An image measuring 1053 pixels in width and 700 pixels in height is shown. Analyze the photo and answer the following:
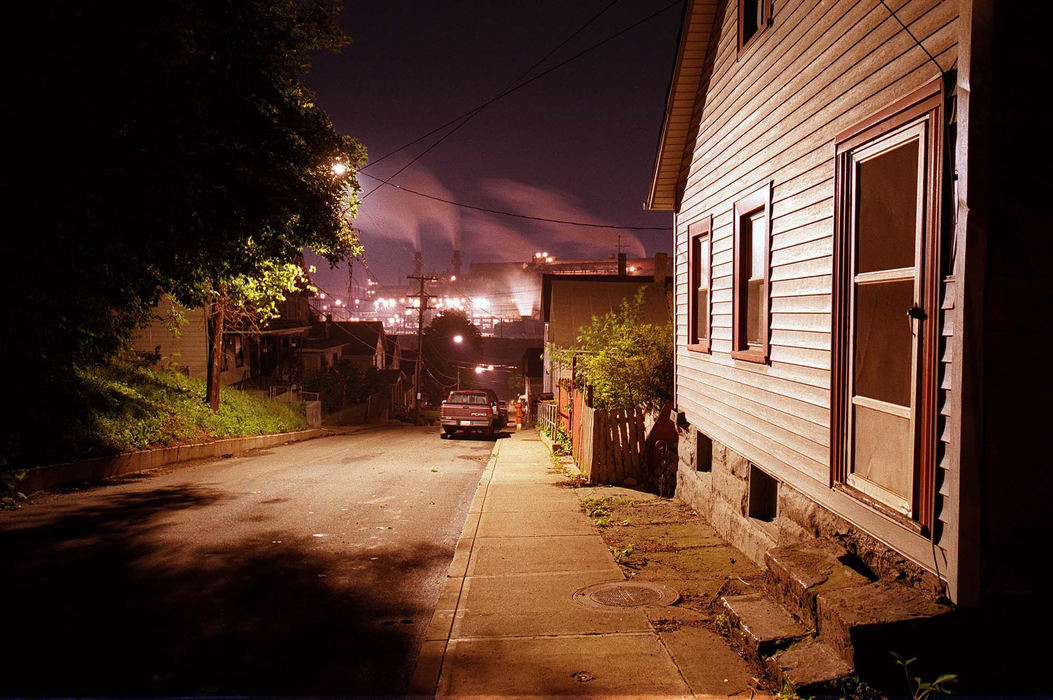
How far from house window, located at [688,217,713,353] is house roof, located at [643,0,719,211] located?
1315 mm

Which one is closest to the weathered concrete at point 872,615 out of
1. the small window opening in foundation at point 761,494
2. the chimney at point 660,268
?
the small window opening in foundation at point 761,494

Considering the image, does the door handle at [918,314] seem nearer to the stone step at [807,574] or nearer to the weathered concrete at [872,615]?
the weathered concrete at [872,615]

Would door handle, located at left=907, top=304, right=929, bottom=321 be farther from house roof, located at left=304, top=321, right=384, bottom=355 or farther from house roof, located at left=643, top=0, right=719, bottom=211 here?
house roof, located at left=304, top=321, right=384, bottom=355

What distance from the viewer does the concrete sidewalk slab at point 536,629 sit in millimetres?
4190

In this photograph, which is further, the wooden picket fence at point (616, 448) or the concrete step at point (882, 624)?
the wooden picket fence at point (616, 448)

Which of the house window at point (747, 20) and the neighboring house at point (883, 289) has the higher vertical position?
the house window at point (747, 20)

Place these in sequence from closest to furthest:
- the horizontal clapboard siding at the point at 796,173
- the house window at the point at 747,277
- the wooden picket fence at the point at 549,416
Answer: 1. the horizontal clapboard siding at the point at 796,173
2. the house window at the point at 747,277
3. the wooden picket fence at the point at 549,416

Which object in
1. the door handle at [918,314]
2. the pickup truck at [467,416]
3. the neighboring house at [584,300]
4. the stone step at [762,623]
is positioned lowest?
the pickup truck at [467,416]

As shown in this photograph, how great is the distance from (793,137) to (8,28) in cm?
873

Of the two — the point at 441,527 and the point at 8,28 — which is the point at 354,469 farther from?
the point at 8,28

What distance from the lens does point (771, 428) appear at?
21.3 feet

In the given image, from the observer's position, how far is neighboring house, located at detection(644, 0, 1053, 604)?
3500 millimetres

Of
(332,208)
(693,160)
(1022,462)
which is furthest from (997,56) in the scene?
(332,208)

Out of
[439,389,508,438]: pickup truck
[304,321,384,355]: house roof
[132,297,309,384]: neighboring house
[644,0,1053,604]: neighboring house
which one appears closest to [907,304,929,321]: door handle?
[644,0,1053,604]: neighboring house
